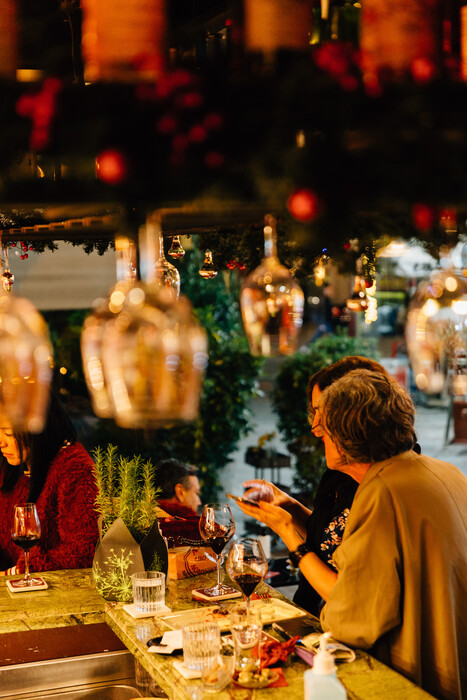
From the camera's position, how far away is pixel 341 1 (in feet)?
4.73

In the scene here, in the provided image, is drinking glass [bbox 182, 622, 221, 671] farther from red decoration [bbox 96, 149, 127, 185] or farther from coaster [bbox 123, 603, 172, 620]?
red decoration [bbox 96, 149, 127, 185]

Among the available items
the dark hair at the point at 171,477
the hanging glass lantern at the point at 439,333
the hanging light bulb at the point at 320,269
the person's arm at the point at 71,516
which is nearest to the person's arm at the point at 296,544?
the person's arm at the point at 71,516

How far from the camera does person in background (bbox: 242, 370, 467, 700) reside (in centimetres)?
211

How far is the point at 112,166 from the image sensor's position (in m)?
1.25

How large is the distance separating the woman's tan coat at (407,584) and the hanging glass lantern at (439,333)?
0.69 meters

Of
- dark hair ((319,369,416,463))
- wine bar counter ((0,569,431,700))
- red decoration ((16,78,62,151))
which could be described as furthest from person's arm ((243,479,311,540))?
red decoration ((16,78,62,151))

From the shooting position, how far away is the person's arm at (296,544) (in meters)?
2.40

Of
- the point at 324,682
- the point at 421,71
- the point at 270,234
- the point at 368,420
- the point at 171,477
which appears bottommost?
the point at 171,477

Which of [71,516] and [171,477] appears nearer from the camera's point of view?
[71,516]

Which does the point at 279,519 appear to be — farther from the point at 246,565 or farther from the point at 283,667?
the point at 283,667

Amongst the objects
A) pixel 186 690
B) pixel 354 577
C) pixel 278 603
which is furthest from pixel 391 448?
pixel 186 690

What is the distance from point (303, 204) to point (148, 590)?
150 cm

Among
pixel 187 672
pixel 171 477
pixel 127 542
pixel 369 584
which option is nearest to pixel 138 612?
pixel 127 542

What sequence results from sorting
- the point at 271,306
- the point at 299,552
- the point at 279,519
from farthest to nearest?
the point at 279,519
the point at 299,552
the point at 271,306
